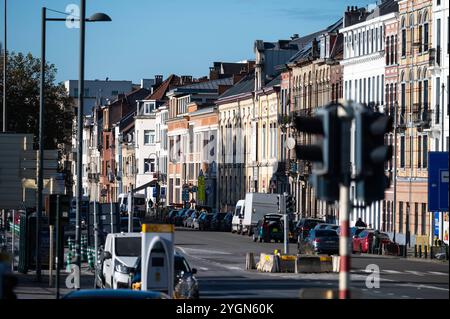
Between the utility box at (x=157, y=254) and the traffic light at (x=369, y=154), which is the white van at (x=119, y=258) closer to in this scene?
the utility box at (x=157, y=254)

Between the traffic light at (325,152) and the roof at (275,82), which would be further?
the roof at (275,82)

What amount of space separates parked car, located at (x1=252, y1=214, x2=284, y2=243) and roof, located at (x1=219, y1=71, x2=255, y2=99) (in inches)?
1849

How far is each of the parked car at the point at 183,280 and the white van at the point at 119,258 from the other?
184cm

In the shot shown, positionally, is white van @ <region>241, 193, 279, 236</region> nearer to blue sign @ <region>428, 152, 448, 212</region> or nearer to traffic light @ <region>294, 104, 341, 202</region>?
blue sign @ <region>428, 152, 448, 212</region>

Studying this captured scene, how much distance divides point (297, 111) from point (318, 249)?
46.0m

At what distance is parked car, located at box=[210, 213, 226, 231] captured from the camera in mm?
114812

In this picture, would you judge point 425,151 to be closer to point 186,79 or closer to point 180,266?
point 180,266

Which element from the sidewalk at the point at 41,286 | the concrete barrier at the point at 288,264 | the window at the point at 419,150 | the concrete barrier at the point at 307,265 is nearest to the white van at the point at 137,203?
the window at the point at 419,150

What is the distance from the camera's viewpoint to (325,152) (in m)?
15.0

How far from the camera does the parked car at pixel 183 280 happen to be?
30.0m

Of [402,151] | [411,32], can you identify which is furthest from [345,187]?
[402,151]

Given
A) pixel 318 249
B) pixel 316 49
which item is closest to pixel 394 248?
pixel 318 249

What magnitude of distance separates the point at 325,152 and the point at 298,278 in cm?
3559

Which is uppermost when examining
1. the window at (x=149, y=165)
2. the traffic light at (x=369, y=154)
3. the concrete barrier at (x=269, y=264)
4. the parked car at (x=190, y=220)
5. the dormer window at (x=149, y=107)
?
the dormer window at (x=149, y=107)
